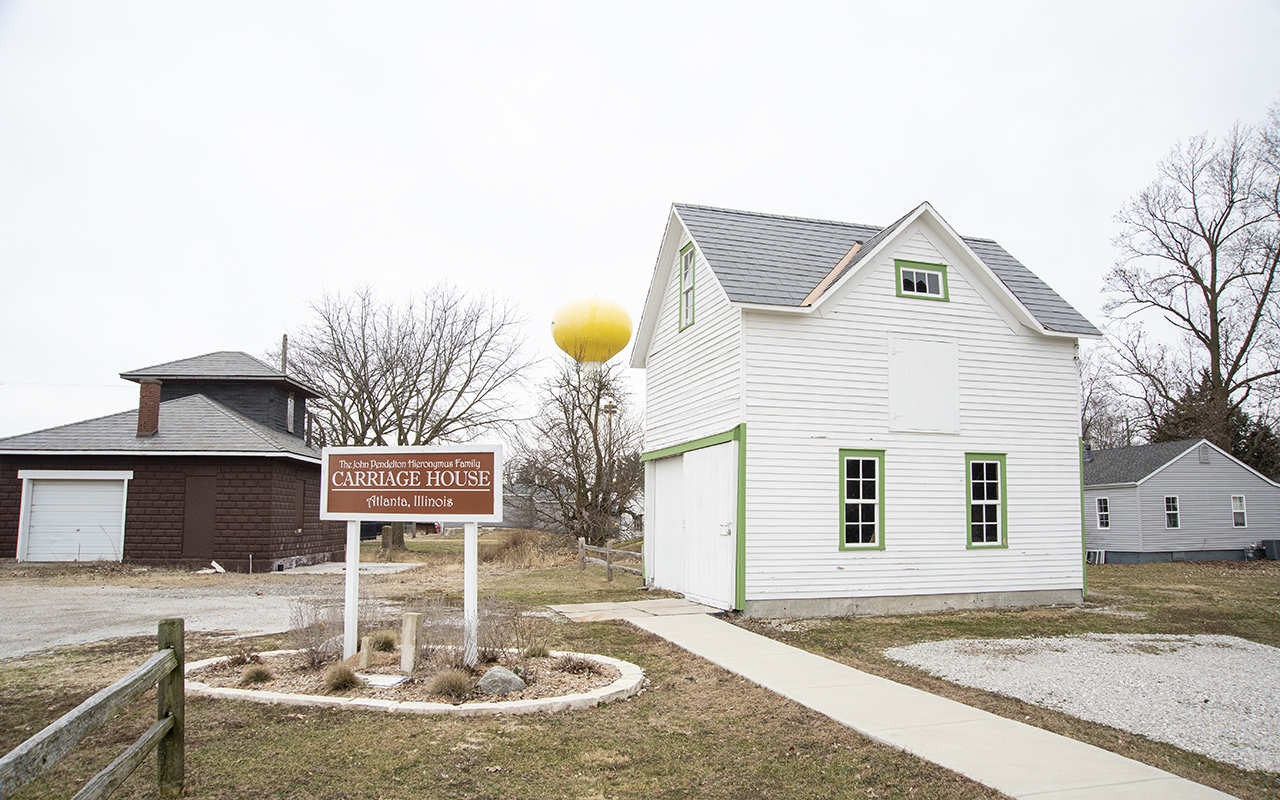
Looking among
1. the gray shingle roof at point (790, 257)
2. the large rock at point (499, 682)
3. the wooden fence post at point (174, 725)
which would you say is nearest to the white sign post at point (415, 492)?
the large rock at point (499, 682)

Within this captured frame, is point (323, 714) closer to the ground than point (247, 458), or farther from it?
closer to the ground

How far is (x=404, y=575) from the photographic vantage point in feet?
75.7

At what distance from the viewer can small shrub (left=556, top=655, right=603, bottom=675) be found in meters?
8.64

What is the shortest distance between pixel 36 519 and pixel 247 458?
20.4 ft

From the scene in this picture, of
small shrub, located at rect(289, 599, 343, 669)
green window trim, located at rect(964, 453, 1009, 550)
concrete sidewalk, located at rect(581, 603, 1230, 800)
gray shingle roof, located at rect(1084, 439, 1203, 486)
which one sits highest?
gray shingle roof, located at rect(1084, 439, 1203, 486)

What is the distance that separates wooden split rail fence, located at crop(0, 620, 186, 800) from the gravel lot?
729cm

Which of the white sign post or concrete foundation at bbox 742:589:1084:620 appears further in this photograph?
concrete foundation at bbox 742:589:1084:620

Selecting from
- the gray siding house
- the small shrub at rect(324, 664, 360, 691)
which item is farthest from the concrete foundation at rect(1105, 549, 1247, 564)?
the small shrub at rect(324, 664, 360, 691)

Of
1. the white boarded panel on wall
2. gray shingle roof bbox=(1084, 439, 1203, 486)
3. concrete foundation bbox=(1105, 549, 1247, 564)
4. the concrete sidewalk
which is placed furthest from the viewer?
gray shingle roof bbox=(1084, 439, 1203, 486)

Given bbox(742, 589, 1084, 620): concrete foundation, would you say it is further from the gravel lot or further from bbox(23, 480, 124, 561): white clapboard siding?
bbox(23, 480, 124, 561): white clapboard siding

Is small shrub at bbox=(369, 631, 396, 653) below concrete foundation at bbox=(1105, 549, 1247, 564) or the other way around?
the other way around

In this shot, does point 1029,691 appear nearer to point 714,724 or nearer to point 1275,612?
point 714,724

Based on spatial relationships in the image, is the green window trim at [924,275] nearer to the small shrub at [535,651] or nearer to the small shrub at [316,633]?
the small shrub at [535,651]

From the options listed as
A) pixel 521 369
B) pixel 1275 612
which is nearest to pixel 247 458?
pixel 521 369
